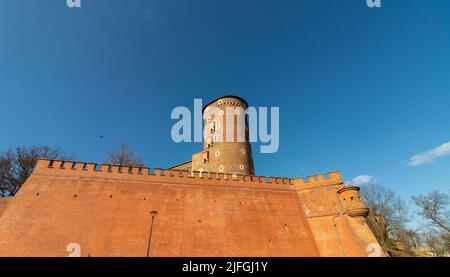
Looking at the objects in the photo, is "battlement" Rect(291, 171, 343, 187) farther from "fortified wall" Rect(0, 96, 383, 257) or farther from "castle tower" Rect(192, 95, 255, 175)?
"castle tower" Rect(192, 95, 255, 175)

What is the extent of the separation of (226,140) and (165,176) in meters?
16.4

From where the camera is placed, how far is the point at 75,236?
42.6ft

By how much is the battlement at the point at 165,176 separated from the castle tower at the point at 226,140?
11787 millimetres

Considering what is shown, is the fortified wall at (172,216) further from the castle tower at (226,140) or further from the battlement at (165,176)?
the castle tower at (226,140)

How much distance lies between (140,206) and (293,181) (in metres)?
13.5

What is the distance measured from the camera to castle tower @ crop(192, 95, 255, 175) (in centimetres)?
3206

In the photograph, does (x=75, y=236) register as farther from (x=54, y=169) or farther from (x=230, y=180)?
(x=230, y=180)

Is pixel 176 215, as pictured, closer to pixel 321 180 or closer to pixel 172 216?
pixel 172 216

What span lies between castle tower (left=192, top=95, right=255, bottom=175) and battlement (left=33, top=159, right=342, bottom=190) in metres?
11.8

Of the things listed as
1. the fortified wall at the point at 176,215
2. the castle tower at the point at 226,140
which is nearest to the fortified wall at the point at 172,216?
the fortified wall at the point at 176,215

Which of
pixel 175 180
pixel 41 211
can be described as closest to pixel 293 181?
pixel 175 180

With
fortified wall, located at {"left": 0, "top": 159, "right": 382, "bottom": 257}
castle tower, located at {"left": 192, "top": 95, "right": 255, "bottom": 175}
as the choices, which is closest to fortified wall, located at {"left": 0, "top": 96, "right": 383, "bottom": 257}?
fortified wall, located at {"left": 0, "top": 159, "right": 382, "bottom": 257}

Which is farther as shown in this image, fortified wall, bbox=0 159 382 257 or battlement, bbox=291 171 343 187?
battlement, bbox=291 171 343 187

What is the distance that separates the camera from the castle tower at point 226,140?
1262 inches
